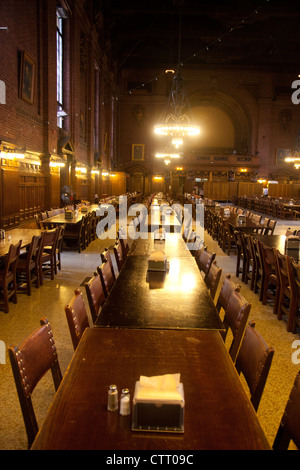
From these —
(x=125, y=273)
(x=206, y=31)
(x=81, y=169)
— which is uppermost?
(x=206, y=31)

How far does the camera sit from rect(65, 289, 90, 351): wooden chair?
2379 millimetres

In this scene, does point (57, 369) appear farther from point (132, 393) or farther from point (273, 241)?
point (273, 241)

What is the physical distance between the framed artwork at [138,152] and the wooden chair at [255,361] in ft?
89.7

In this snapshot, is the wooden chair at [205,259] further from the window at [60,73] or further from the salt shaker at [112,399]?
the window at [60,73]

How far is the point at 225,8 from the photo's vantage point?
716 inches

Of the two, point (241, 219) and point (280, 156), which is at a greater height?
point (280, 156)

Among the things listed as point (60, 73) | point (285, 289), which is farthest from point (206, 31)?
point (285, 289)

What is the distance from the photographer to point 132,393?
1598 mm

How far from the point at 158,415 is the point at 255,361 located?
0.80 m

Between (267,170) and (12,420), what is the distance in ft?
97.0

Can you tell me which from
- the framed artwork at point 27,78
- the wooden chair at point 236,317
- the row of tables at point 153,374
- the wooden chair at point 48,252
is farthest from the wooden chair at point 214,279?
the framed artwork at point 27,78

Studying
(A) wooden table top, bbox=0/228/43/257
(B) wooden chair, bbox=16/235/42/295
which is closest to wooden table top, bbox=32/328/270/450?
(A) wooden table top, bbox=0/228/43/257

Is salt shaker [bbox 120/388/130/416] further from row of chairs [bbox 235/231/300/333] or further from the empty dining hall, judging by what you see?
row of chairs [bbox 235/231/300/333]
